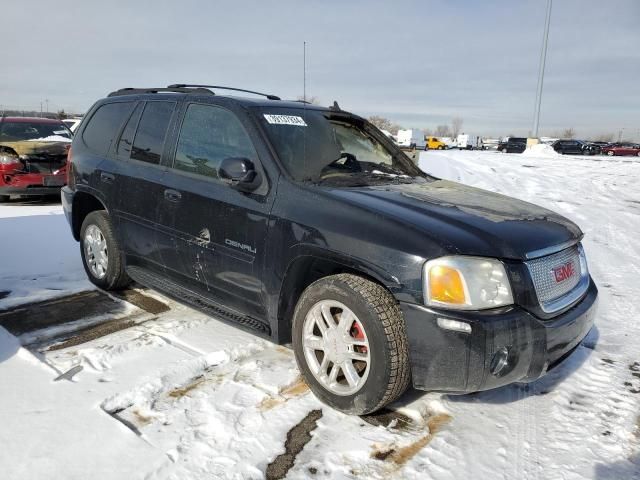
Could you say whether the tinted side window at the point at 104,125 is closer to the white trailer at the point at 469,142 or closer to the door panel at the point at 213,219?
the door panel at the point at 213,219

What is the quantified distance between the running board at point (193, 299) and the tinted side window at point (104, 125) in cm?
117

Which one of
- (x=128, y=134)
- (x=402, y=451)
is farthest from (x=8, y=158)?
(x=402, y=451)

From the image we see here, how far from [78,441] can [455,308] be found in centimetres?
190

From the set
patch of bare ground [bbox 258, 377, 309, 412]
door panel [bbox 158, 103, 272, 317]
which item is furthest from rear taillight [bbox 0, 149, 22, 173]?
patch of bare ground [bbox 258, 377, 309, 412]

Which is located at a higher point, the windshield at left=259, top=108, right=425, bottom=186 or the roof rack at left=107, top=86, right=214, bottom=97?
the roof rack at left=107, top=86, right=214, bottom=97

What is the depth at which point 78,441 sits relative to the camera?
94.8 inches

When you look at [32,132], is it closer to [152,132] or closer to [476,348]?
[152,132]

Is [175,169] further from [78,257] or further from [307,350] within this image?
[78,257]

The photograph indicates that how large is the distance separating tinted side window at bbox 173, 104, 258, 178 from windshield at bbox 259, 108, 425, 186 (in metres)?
0.20

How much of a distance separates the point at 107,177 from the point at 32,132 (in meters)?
6.75

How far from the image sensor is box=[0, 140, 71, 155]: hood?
8.95 metres

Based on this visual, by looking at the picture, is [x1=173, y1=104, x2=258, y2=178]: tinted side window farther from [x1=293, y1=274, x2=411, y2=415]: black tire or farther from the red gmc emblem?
the red gmc emblem

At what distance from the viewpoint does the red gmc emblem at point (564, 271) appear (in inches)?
110

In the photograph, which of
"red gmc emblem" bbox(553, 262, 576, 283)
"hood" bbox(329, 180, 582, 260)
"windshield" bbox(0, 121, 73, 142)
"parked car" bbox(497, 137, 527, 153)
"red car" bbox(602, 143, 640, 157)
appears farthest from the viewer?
"red car" bbox(602, 143, 640, 157)
